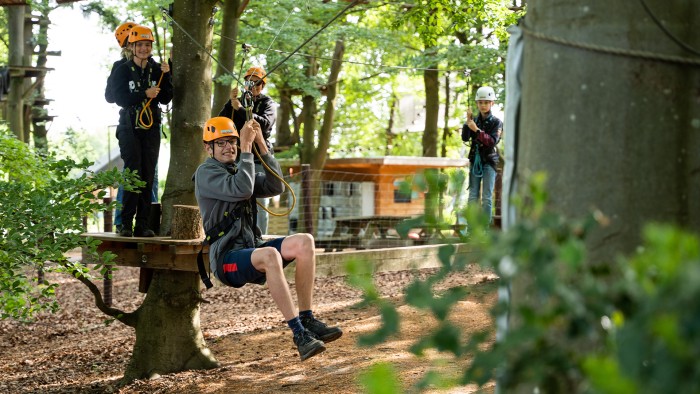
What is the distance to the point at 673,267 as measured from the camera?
1.38 m

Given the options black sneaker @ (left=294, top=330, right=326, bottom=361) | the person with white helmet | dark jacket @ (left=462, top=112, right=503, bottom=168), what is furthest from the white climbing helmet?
black sneaker @ (left=294, top=330, right=326, bottom=361)

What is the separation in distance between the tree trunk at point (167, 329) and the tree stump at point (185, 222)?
2.65 feet

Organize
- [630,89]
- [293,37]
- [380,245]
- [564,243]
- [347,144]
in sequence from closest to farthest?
[564,243]
[630,89]
[380,245]
[293,37]
[347,144]

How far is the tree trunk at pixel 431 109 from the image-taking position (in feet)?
72.6

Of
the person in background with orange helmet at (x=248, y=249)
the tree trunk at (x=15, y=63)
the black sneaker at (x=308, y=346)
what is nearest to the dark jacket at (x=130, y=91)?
the person in background with orange helmet at (x=248, y=249)

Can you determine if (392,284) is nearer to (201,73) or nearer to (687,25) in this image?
(201,73)

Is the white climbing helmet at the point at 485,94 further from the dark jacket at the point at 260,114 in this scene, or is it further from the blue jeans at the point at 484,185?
the dark jacket at the point at 260,114

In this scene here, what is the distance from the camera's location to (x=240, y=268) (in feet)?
19.4

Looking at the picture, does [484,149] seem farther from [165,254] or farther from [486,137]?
[165,254]

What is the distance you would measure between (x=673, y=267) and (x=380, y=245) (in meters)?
14.5

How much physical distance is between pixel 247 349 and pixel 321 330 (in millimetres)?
3032

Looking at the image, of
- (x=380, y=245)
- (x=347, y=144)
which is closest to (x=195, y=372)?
(x=380, y=245)

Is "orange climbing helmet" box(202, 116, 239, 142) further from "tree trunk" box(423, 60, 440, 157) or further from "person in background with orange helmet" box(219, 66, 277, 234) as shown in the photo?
"tree trunk" box(423, 60, 440, 157)

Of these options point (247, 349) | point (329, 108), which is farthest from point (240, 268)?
point (329, 108)
